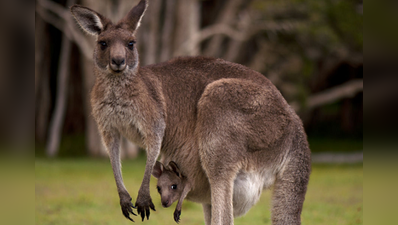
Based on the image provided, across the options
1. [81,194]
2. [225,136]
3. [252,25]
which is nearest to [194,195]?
[225,136]

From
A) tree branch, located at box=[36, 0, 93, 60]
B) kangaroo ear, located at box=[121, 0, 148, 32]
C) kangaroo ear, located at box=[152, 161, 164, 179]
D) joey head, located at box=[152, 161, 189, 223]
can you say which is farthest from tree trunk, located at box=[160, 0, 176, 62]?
kangaroo ear, located at box=[121, 0, 148, 32]

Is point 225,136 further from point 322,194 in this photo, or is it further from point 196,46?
point 196,46

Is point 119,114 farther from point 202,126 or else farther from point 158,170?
point 158,170

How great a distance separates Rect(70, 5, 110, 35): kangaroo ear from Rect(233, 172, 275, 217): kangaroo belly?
1599 millimetres

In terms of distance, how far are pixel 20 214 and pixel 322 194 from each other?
7943mm

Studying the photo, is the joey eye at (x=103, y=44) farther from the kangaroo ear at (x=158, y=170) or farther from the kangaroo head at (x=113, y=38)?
the kangaroo ear at (x=158, y=170)

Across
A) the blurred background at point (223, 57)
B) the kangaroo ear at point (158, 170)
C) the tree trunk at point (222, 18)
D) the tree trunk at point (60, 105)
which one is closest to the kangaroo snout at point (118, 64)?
the kangaroo ear at point (158, 170)

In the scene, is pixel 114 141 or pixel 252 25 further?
pixel 252 25

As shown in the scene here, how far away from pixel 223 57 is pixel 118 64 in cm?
1095

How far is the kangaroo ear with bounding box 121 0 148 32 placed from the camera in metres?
3.96

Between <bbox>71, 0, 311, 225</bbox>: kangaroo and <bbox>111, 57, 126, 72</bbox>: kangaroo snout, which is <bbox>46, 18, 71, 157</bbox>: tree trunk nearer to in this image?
<bbox>71, 0, 311, 225</bbox>: kangaroo

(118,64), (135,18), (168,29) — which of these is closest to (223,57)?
(168,29)

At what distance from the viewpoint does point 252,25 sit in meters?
13.1

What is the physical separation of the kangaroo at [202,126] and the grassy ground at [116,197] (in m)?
0.54
